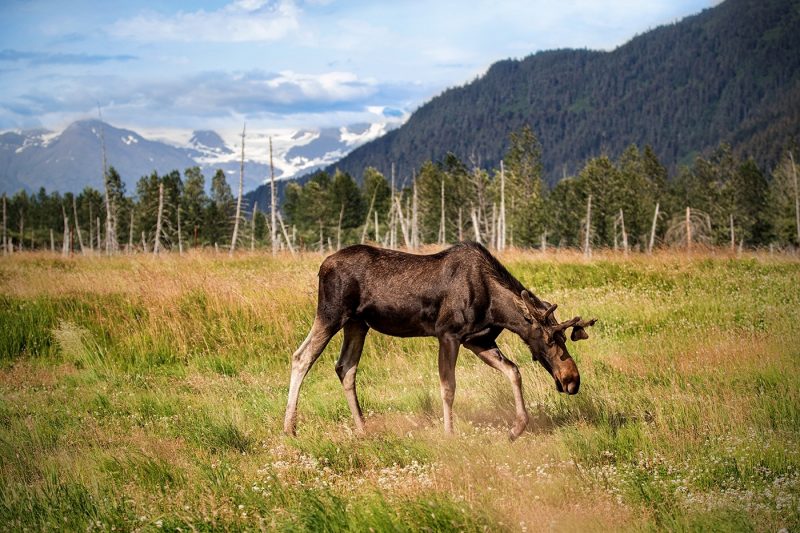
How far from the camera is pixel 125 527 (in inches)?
194

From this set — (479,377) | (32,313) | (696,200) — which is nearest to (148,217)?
(696,200)

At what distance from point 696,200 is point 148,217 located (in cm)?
7353

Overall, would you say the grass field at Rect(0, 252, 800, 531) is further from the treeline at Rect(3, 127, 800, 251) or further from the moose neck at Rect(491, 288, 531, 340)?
the treeline at Rect(3, 127, 800, 251)

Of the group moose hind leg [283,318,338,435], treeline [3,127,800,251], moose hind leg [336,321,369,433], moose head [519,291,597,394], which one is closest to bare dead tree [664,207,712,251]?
treeline [3,127,800,251]

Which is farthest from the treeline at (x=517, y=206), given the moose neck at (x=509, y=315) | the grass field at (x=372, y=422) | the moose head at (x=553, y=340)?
the moose head at (x=553, y=340)

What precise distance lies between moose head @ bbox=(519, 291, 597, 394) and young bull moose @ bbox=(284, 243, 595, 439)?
0.01 metres

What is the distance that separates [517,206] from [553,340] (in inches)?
2989

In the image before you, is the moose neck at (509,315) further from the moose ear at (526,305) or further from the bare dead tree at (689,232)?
the bare dead tree at (689,232)

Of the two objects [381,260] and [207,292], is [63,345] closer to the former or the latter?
[207,292]

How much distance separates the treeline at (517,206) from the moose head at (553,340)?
60.0m

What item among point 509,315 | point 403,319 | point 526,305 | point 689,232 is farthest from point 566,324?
point 689,232

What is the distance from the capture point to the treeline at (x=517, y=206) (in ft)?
243

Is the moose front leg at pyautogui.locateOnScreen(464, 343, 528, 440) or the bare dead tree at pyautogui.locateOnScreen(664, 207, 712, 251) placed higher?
the bare dead tree at pyautogui.locateOnScreen(664, 207, 712, 251)

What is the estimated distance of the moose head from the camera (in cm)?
701
